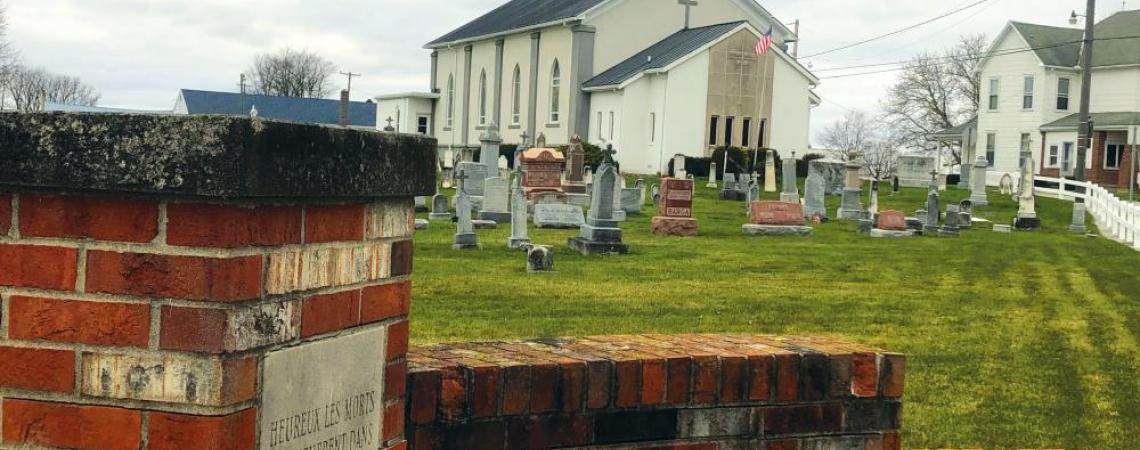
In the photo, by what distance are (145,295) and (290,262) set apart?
0.29 metres

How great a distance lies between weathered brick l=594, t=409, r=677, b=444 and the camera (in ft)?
11.7

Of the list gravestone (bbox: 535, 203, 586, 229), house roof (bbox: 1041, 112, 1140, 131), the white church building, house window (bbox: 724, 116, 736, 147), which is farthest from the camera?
house window (bbox: 724, 116, 736, 147)

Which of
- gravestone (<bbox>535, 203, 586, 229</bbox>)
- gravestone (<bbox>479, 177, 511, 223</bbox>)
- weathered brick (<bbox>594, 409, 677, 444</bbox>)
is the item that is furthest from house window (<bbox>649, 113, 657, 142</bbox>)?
weathered brick (<bbox>594, 409, 677, 444</bbox>)

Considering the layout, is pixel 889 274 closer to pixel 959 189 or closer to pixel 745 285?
pixel 745 285

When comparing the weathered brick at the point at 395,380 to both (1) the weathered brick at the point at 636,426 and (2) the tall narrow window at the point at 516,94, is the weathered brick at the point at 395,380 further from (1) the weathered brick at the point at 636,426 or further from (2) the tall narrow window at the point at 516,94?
(2) the tall narrow window at the point at 516,94

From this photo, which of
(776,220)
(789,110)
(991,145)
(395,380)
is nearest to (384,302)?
(395,380)

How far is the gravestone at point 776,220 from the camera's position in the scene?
22.8 metres

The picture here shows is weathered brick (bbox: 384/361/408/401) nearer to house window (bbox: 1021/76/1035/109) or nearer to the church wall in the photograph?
the church wall

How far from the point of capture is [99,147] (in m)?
2.36

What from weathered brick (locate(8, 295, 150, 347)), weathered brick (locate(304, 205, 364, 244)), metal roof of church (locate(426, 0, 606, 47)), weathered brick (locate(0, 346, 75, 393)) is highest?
metal roof of church (locate(426, 0, 606, 47))

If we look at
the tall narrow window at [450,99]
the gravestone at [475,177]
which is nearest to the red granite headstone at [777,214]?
the gravestone at [475,177]

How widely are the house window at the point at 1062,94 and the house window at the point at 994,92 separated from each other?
287 cm

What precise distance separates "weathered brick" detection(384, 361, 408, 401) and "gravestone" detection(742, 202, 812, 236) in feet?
65.7

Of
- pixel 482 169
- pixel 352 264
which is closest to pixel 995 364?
pixel 352 264
